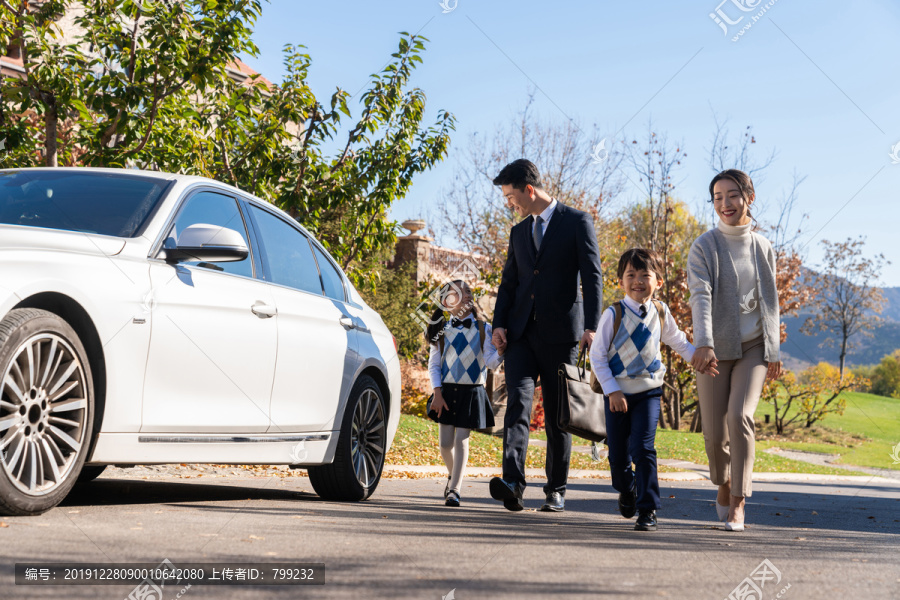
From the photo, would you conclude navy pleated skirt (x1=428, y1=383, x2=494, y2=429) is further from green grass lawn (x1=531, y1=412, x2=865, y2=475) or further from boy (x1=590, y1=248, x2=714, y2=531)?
green grass lawn (x1=531, y1=412, x2=865, y2=475)

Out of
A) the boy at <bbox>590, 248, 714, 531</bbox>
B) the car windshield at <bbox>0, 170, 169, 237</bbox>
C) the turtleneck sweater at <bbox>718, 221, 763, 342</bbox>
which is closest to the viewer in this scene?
the car windshield at <bbox>0, 170, 169, 237</bbox>

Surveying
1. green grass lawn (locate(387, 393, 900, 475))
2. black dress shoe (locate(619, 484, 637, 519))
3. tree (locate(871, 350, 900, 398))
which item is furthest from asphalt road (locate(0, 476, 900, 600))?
tree (locate(871, 350, 900, 398))

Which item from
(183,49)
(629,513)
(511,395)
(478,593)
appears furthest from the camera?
(183,49)

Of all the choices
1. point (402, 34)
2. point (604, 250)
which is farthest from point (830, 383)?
point (402, 34)

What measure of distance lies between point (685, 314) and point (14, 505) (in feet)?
82.2

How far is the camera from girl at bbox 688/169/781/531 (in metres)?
5.45

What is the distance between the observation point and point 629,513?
542cm

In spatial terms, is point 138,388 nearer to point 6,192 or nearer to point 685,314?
point 6,192

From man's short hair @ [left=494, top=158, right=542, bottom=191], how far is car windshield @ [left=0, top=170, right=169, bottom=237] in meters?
2.32

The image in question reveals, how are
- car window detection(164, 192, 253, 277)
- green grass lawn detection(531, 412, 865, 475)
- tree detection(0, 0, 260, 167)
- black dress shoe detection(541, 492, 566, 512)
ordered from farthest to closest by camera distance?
green grass lawn detection(531, 412, 865, 475) → tree detection(0, 0, 260, 167) → black dress shoe detection(541, 492, 566, 512) → car window detection(164, 192, 253, 277)

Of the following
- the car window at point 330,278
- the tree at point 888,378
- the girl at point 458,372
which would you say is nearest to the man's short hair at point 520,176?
the girl at point 458,372

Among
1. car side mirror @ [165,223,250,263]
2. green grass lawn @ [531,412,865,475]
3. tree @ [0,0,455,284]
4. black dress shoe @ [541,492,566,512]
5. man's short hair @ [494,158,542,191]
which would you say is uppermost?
tree @ [0,0,455,284]

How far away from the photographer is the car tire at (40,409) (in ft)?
11.7

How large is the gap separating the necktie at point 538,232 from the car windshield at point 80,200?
2504mm
